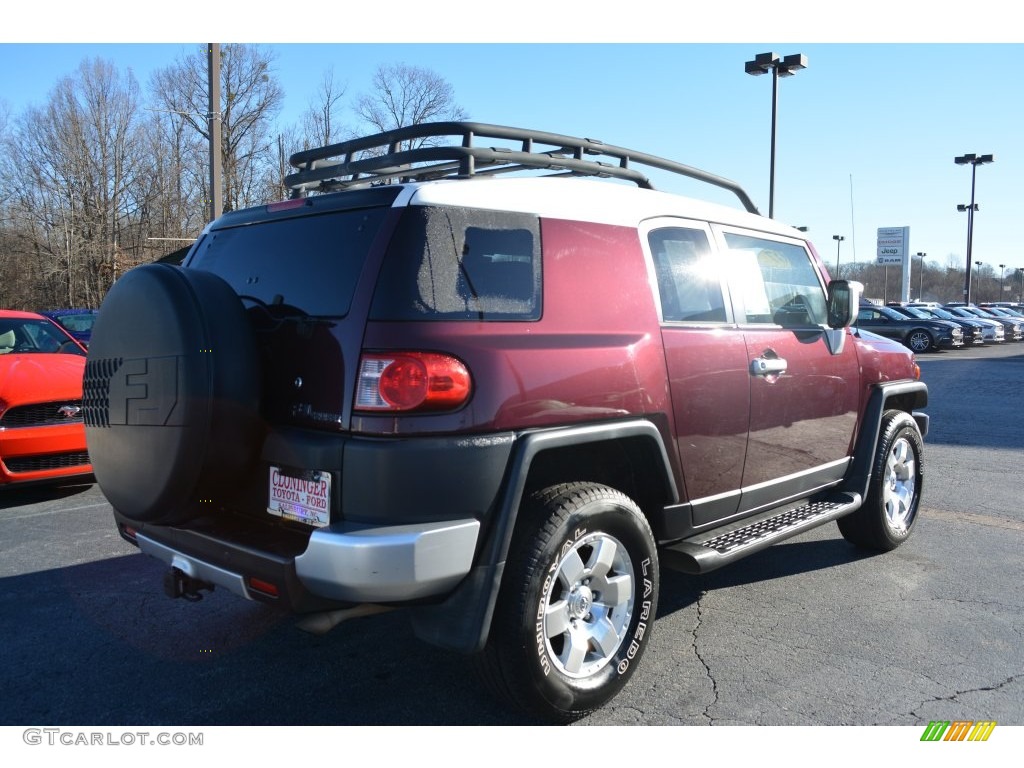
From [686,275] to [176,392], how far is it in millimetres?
2261

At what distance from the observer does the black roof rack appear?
127 inches

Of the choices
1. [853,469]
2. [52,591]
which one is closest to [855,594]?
[853,469]

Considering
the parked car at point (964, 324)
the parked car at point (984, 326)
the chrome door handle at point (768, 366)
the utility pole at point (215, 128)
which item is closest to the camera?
the chrome door handle at point (768, 366)

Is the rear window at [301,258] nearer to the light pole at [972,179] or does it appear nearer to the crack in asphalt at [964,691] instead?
the crack in asphalt at [964,691]

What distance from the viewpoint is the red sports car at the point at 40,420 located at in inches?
238

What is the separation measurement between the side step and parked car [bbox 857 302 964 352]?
25099 millimetres

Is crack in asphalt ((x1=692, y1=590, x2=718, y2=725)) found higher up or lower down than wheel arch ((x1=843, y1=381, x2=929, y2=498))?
lower down

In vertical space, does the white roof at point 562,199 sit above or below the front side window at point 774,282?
above

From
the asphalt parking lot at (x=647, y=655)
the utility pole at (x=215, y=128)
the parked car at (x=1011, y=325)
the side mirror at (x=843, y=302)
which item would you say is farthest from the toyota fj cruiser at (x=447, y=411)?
the parked car at (x=1011, y=325)

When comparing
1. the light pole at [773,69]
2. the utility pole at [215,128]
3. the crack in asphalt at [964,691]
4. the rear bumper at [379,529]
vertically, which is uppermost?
the light pole at [773,69]

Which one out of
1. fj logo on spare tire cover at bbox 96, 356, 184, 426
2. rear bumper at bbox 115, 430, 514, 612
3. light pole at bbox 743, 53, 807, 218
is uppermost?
light pole at bbox 743, 53, 807, 218

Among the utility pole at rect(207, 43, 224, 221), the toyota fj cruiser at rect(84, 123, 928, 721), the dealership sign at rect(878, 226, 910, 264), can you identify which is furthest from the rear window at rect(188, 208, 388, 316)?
the dealership sign at rect(878, 226, 910, 264)

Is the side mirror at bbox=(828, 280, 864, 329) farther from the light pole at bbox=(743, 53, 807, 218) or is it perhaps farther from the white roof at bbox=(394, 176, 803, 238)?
the light pole at bbox=(743, 53, 807, 218)

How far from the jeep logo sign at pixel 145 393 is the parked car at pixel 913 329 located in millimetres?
27846
